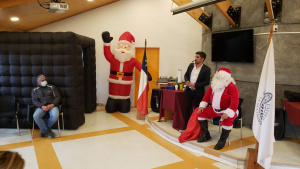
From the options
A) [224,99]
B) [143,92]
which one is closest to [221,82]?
[224,99]

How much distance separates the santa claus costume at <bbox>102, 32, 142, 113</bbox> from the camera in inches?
261


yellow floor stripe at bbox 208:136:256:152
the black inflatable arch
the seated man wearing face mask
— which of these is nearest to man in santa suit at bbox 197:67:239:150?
yellow floor stripe at bbox 208:136:256:152

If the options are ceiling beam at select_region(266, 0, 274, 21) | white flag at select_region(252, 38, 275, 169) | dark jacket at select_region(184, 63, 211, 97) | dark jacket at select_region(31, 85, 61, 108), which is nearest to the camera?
white flag at select_region(252, 38, 275, 169)

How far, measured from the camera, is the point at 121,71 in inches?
265

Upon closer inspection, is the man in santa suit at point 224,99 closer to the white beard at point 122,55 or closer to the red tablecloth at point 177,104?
the red tablecloth at point 177,104

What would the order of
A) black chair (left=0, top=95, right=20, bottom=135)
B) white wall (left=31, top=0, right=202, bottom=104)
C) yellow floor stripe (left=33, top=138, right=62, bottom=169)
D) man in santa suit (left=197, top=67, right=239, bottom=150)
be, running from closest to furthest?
yellow floor stripe (left=33, top=138, right=62, bottom=169), man in santa suit (left=197, top=67, right=239, bottom=150), black chair (left=0, top=95, right=20, bottom=135), white wall (left=31, top=0, right=202, bottom=104)

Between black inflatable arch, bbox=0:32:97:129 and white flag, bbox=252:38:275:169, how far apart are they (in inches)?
148

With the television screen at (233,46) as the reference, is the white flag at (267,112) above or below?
below

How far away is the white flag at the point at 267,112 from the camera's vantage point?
3029 millimetres

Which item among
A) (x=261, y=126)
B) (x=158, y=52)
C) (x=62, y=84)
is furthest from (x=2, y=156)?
(x=158, y=52)

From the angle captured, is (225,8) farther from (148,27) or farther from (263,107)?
(148,27)

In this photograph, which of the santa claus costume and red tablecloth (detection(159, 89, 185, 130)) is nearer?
red tablecloth (detection(159, 89, 185, 130))

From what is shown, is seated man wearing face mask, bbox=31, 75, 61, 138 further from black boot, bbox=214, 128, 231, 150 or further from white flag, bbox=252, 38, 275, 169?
white flag, bbox=252, 38, 275, 169

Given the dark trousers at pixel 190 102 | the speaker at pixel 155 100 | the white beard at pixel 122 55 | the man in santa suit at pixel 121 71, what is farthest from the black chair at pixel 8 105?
the dark trousers at pixel 190 102
